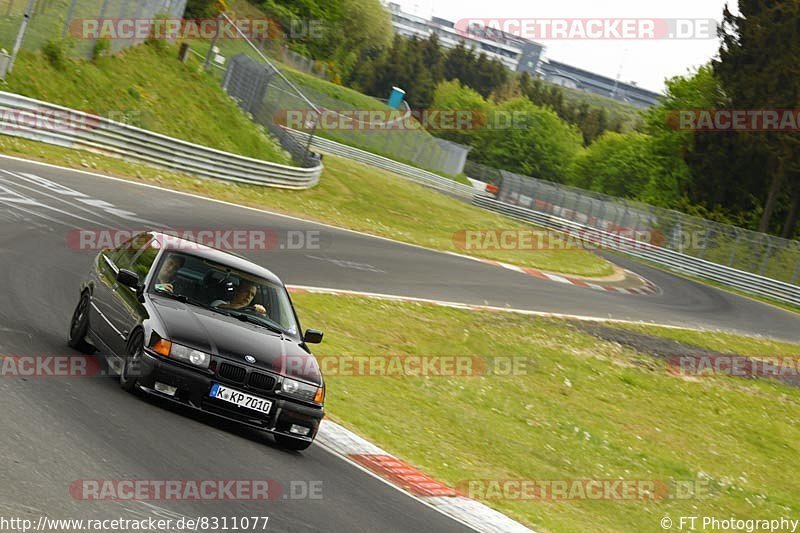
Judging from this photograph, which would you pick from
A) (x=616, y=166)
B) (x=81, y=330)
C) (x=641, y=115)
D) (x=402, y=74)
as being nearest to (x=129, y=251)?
(x=81, y=330)

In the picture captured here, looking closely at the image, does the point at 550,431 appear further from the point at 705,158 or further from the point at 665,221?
the point at 705,158

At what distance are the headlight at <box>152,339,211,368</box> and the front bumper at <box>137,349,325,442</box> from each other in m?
0.05

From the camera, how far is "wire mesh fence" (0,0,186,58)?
2769cm

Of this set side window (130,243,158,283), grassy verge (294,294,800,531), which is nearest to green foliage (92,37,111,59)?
grassy verge (294,294,800,531)

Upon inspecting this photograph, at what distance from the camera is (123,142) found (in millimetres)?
28609

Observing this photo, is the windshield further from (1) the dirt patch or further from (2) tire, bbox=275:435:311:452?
(1) the dirt patch

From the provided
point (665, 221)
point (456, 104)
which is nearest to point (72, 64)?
point (665, 221)

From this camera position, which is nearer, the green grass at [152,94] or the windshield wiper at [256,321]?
the windshield wiper at [256,321]

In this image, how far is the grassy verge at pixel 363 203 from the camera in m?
27.2

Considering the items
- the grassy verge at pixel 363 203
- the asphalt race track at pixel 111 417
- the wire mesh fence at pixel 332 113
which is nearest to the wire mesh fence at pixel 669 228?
the grassy verge at pixel 363 203

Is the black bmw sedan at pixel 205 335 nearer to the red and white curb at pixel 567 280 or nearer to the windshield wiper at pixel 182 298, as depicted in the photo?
the windshield wiper at pixel 182 298

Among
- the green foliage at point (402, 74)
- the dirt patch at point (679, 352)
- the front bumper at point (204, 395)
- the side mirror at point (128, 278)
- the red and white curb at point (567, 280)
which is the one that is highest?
the green foliage at point (402, 74)

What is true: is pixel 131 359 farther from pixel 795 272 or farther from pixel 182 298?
pixel 795 272

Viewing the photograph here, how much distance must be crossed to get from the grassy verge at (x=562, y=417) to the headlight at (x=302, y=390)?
6.45ft
